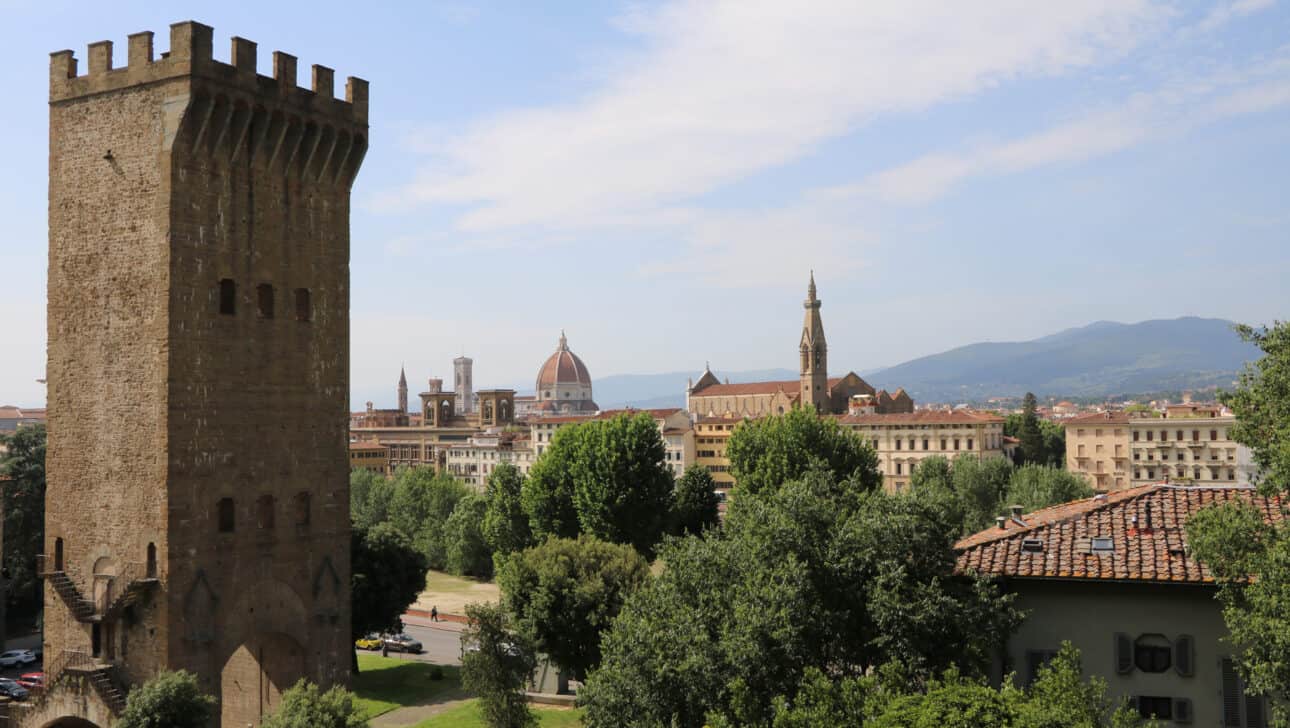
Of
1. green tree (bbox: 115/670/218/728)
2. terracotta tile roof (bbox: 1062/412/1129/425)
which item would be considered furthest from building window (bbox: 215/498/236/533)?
terracotta tile roof (bbox: 1062/412/1129/425)

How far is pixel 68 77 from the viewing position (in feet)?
114

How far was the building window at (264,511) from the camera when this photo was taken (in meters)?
34.8

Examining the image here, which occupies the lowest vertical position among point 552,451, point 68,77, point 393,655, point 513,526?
point 393,655

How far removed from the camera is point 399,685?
47.9 metres

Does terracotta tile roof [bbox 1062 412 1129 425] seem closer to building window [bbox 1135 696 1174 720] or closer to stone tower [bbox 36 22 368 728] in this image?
stone tower [bbox 36 22 368 728]

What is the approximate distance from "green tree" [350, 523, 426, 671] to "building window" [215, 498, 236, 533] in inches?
509

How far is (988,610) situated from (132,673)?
79.6 ft

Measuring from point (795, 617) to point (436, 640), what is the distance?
4600cm

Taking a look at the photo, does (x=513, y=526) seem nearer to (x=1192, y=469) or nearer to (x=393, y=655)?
(x=393, y=655)

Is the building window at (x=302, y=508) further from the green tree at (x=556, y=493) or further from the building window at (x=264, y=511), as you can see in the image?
the green tree at (x=556, y=493)

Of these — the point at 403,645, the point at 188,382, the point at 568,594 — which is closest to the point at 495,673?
the point at 568,594

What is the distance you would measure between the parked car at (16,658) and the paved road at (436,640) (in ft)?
51.5

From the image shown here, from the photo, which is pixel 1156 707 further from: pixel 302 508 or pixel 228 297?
pixel 228 297

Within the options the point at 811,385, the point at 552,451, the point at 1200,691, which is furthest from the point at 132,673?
the point at 811,385
